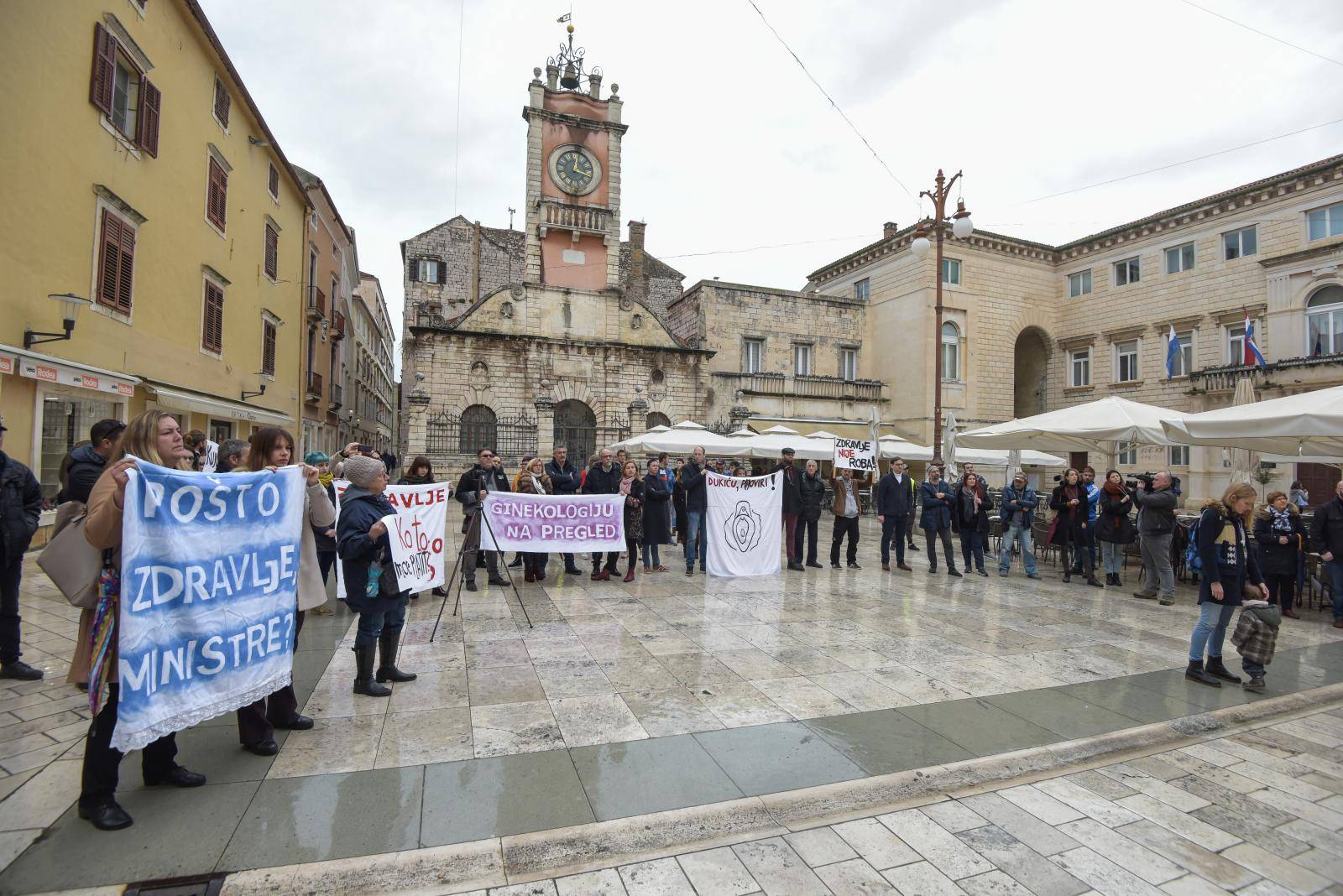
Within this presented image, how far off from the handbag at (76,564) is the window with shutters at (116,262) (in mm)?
11430

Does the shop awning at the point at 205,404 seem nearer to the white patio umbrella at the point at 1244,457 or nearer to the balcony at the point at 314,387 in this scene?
the balcony at the point at 314,387

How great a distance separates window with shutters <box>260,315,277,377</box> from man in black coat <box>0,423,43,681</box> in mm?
16596

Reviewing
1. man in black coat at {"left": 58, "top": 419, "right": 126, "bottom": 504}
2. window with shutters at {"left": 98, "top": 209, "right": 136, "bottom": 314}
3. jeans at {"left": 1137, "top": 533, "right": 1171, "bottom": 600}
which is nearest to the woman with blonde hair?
jeans at {"left": 1137, "top": 533, "right": 1171, "bottom": 600}

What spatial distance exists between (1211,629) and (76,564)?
8020 mm

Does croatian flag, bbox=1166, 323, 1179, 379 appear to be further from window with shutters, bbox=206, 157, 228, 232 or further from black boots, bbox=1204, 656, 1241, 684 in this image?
window with shutters, bbox=206, 157, 228, 232

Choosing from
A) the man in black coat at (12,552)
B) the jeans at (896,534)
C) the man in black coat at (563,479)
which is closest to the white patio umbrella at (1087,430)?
the jeans at (896,534)

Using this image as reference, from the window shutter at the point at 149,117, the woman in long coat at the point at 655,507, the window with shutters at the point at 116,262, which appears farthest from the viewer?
the window shutter at the point at 149,117

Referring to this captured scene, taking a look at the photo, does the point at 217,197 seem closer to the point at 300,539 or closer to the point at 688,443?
the point at 688,443

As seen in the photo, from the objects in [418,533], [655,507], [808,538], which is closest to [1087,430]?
[808,538]

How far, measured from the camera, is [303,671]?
211 inches

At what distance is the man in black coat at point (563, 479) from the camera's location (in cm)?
1014

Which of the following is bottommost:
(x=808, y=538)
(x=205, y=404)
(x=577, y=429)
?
(x=808, y=538)

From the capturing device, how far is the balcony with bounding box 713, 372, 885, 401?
2791 cm

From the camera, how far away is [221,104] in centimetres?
1655
